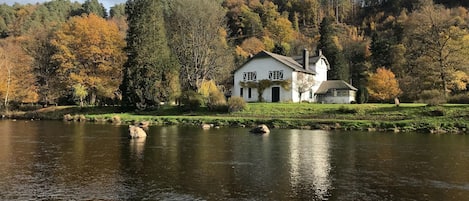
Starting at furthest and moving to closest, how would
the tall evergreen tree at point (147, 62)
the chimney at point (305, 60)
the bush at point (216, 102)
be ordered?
the chimney at point (305, 60) → the tall evergreen tree at point (147, 62) → the bush at point (216, 102)

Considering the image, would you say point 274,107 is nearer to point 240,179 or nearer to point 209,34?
point 209,34

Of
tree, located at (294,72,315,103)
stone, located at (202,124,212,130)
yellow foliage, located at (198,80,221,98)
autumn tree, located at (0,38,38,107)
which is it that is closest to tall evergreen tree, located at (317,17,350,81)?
tree, located at (294,72,315,103)

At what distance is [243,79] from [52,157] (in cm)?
4880

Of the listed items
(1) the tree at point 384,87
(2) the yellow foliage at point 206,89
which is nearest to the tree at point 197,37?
(2) the yellow foliage at point 206,89

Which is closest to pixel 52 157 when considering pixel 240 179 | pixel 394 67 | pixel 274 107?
pixel 240 179

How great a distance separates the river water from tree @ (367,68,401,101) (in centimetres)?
3924

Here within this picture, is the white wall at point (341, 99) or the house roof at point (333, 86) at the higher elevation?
the house roof at point (333, 86)

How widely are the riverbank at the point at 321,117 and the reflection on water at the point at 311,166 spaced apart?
1329cm

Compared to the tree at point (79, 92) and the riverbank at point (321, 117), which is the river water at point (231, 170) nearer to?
the riverbank at point (321, 117)

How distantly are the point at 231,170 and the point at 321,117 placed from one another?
2958cm

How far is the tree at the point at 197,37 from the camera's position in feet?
198

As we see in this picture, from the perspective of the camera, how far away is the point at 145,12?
5875cm

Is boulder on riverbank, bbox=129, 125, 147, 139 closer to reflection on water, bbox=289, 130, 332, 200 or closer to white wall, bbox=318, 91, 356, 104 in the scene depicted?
reflection on water, bbox=289, 130, 332, 200

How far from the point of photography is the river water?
13266 millimetres
